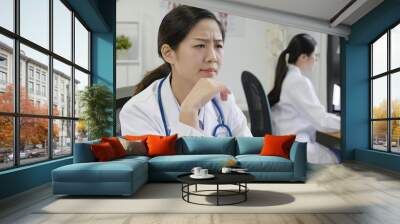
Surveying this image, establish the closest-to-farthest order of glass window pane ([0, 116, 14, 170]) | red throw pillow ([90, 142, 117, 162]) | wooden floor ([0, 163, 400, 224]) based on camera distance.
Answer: wooden floor ([0, 163, 400, 224])
glass window pane ([0, 116, 14, 170])
red throw pillow ([90, 142, 117, 162])

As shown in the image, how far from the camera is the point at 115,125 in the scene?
829cm

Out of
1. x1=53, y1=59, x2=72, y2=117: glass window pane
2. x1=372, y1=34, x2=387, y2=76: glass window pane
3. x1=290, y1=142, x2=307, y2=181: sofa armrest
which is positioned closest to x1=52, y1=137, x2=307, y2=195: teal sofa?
x1=290, y1=142, x2=307, y2=181: sofa armrest

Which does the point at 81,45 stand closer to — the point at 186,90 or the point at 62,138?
the point at 62,138

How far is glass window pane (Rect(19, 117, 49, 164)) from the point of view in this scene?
529 cm

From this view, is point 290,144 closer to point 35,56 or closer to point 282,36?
point 282,36

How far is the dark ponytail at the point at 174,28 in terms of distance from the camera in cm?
808

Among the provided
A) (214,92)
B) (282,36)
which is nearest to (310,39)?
(282,36)

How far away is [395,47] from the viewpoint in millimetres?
7895

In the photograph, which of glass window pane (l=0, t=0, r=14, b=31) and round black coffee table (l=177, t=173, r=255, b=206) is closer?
round black coffee table (l=177, t=173, r=255, b=206)

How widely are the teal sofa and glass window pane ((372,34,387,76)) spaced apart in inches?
143

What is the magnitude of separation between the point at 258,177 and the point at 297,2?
3.90 m

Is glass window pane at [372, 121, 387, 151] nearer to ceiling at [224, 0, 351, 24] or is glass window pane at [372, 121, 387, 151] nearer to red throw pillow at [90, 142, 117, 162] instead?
ceiling at [224, 0, 351, 24]

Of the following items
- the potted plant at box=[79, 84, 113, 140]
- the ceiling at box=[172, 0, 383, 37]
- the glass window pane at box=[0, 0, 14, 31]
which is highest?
the ceiling at box=[172, 0, 383, 37]

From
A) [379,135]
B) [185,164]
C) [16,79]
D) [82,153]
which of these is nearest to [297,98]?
[379,135]
